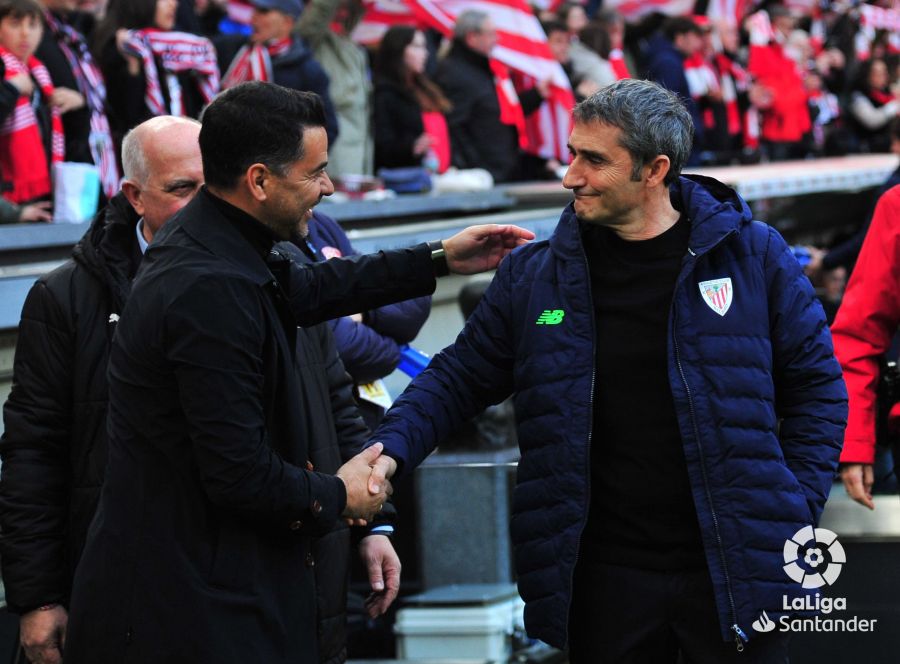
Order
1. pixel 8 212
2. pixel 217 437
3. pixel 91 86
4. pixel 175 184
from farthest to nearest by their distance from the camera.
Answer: pixel 91 86 < pixel 8 212 < pixel 175 184 < pixel 217 437

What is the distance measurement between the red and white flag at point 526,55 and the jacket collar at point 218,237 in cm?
929

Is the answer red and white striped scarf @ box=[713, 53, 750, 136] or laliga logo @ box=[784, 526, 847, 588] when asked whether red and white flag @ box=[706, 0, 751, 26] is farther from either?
laliga logo @ box=[784, 526, 847, 588]

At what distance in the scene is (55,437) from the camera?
398 centimetres

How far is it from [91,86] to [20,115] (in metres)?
0.78

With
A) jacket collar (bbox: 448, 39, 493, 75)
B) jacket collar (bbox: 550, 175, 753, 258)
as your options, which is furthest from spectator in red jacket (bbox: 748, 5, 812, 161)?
jacket collar (bbox: 550, 175, 753, 258)

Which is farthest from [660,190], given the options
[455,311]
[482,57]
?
[482,57]

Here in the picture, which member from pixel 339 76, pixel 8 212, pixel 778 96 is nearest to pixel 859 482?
pixel 8 212

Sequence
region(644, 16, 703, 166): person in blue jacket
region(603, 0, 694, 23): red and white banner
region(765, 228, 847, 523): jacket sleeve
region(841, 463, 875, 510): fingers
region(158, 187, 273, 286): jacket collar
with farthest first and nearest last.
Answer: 1. region(603, 0, 694, 23): red and white banner
2. region(644, 16, 703, 166): person in blue jacket
3. region(841, 463, 875, 510): fingers
4. region(765, 228, 847, 523): jacket sleeve
5. region(158, 187, 273, 286): jacket collar

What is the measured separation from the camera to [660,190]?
3918 millimetres

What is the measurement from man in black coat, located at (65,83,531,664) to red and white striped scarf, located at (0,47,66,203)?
4.83 meters

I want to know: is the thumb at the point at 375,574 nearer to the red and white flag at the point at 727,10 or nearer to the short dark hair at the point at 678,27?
the short dark hair at the point at 678,27

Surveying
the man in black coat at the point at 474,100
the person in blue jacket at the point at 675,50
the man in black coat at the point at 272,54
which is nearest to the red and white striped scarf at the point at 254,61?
the man in black coat at the point at 272,54

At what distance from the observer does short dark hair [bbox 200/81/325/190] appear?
3.38 meters

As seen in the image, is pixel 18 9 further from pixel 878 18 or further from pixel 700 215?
pixel 878 18
